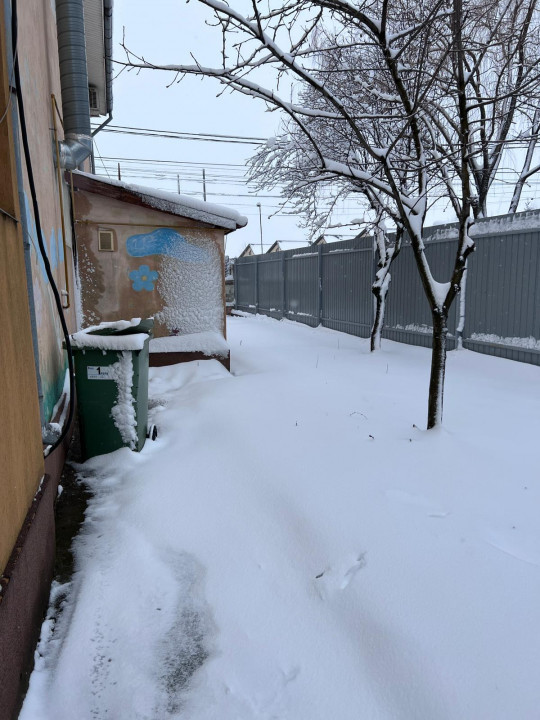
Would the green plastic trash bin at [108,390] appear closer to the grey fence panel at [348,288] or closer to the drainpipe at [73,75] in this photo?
the drainpipe at [73,75]

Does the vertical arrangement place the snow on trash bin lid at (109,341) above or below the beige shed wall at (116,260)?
below

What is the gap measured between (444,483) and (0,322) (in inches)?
103

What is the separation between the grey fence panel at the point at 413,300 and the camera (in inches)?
332

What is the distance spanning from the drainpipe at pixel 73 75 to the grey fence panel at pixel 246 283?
11.9 m

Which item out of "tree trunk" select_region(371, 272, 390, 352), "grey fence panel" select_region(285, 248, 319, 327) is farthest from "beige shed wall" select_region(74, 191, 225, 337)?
"grey fence panel" select_region(285, 248, 319, 327)

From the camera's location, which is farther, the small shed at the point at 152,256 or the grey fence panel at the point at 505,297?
the small shed at the point at 152,256

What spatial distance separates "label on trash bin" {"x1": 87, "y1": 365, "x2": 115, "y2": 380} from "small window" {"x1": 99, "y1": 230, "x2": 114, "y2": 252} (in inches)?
150

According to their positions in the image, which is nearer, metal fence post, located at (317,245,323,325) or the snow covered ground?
the snow covered ground

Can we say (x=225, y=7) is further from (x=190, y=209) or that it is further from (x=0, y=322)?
(x=190, y=209)

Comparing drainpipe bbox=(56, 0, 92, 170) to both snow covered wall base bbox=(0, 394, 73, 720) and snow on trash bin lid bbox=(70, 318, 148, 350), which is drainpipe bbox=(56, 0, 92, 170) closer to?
snow on trash bin lid bbox=(70, 318, 148, 350)

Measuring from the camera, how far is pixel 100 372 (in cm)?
441

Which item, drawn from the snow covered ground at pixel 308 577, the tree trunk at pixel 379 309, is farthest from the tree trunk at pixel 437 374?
the tree trunk at pixel 379 309

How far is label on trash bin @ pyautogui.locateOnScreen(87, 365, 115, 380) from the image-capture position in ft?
14.4

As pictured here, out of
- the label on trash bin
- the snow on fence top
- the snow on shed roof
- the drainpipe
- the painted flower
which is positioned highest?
the drainpipe
